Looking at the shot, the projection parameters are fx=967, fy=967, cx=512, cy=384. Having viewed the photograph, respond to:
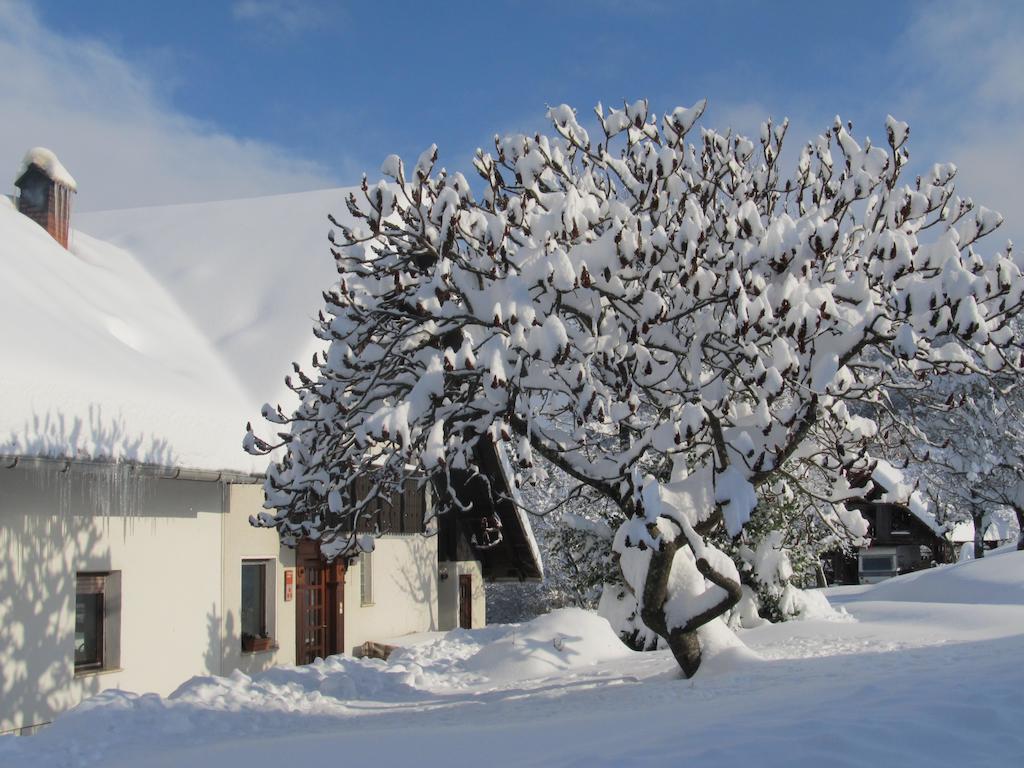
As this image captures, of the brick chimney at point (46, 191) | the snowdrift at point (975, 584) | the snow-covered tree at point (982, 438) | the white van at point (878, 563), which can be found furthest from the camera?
the white van at point (878, 563)

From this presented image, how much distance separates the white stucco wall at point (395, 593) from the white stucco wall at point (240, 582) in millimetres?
2021

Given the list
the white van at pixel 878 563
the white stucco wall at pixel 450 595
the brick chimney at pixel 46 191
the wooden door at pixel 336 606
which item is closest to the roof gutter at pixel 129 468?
the wooden door at pixel 336 606

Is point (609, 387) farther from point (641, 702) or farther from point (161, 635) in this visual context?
point (161, 635)

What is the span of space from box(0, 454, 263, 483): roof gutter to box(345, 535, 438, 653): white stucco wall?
17.5 ft

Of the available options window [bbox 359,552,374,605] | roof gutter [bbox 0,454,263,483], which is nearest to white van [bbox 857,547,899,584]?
window [bbox 359,552,374,605]

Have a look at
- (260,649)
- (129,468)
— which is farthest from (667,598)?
(260,649)

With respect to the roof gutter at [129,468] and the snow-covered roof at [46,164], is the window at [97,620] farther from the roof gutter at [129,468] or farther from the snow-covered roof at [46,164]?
the snow-covered roof at [46,164]

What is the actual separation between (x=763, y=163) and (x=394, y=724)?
6.89 m

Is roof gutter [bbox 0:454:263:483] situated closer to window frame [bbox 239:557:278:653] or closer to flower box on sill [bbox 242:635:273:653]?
window frame [bbox 239:557:278:653]

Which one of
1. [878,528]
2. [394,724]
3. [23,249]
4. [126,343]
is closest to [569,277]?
[394,724]

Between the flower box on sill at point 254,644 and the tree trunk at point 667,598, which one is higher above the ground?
the tree trunk at point 667,598

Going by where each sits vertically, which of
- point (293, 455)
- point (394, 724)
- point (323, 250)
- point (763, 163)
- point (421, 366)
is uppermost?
point (323, 250)

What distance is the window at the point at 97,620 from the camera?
35.9ft

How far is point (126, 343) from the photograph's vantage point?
508 inches
